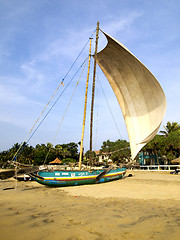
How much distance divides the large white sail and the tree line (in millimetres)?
2284

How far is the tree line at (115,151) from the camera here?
32.9 m

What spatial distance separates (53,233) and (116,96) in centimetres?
1790

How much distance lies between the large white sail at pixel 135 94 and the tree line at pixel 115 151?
7.49ft

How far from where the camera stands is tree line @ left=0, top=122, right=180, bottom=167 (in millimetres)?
32938

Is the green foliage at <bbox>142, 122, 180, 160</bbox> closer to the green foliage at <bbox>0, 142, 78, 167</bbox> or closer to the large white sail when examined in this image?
the large white sail

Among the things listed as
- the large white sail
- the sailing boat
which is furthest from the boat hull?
the large white sail

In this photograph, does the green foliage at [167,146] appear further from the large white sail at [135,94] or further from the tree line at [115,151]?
the large white sail at [135,94]

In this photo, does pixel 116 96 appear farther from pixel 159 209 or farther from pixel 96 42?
pixel 159 209

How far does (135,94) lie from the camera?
61.5 ft

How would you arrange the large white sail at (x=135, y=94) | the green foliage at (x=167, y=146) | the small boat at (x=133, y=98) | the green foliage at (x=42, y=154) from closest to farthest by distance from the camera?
the small boat at (x=133, y=98) → the large white sail at (x=135, y=94) → the green foliage at (x=167, y=146) → the green foliage at (x=42, y=154)

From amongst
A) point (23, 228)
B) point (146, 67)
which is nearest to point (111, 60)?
point (146, 67)

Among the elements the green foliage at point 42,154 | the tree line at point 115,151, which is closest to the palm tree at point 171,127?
the tree line at point 115,151

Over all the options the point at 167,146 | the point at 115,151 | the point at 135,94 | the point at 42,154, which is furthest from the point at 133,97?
the point at 42,154

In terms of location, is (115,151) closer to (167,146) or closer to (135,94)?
(135,94)
